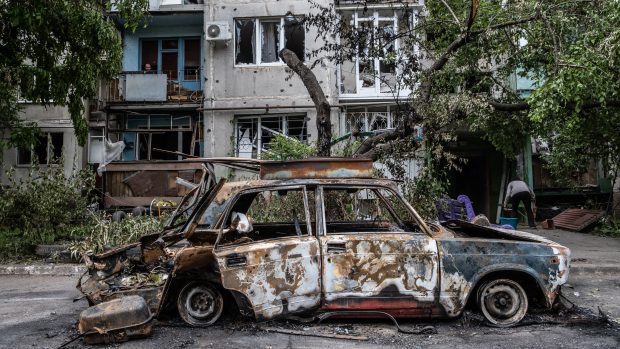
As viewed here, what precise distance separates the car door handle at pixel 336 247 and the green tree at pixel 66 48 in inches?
267

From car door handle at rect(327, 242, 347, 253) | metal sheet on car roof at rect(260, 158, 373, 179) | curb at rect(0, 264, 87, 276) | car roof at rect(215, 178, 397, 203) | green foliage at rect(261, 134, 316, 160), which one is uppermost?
green foliage at rect(261, 134, 316, 160)

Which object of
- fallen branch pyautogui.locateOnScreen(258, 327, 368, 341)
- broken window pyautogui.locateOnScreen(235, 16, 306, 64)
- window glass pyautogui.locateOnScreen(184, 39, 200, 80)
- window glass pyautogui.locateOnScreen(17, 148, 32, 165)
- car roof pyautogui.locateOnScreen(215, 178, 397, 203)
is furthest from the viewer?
window glass pyautogui.locateOnScreen(184, 39, 200, 80)

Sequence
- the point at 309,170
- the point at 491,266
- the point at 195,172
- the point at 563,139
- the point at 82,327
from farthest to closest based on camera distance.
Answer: the point at 195,172 < the point at 563,139 < the point at 309,170 < the point at 491,266 < the point at 82,327

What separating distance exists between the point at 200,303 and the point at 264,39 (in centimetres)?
1330

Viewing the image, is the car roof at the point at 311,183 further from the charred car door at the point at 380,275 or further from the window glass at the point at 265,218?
the charred car door at the point at 380,275

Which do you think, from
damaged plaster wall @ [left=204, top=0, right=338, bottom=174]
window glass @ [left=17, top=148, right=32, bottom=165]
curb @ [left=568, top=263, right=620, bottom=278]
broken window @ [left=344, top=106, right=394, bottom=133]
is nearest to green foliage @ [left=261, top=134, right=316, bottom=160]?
damaged plaster wall @ [left=204, top=0, right=338, bottom=174]

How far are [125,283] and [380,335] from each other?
2883 millimetres

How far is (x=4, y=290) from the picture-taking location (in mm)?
7805

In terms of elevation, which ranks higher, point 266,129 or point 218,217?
point 266,129

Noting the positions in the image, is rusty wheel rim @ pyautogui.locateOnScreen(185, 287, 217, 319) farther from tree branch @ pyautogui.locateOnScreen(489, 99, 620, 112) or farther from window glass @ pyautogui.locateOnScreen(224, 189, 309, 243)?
tree branch @ pyautogui.locateOnScreen(489, 99, 620, 112)

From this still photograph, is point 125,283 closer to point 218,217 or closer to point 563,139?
point 218,217

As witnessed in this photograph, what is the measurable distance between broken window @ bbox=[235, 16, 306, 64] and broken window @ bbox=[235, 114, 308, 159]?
6.48 ft

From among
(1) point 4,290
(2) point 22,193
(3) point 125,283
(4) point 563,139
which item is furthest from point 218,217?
(4) point 563,139

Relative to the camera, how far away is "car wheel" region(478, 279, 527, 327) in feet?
16.9
